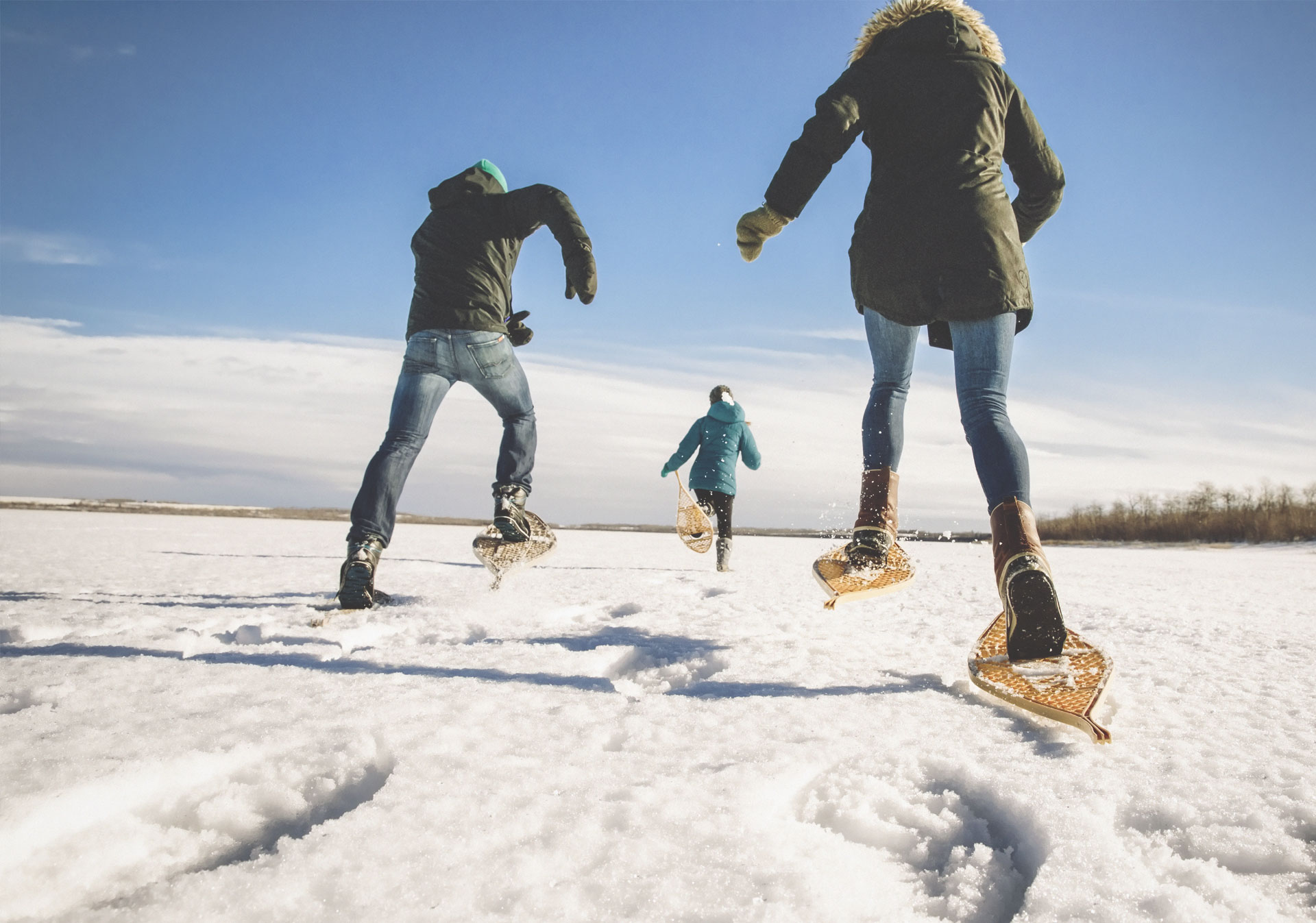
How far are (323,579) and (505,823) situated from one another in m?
3.74

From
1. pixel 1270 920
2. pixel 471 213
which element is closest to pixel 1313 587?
pixel 1270 920

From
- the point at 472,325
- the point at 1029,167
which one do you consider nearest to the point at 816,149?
the point at 1029,167

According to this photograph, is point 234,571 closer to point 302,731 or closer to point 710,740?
point 302,731

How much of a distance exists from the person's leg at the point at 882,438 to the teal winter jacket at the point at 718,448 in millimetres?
4605

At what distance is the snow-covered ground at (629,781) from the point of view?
80 centimetres

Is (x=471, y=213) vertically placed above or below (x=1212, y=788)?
above

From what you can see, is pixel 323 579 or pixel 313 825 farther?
pixel 323 579

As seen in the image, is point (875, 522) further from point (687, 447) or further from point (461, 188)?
point (687, 447)

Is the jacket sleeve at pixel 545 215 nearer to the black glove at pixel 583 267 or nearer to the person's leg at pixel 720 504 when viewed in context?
the black glove at pixel 583 267

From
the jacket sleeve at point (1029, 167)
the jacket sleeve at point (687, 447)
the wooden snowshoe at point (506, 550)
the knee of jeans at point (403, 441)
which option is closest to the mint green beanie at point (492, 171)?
the knee of jeans at point (403, 441)

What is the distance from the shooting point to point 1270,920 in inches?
30.2

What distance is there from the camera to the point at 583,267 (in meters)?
3.17

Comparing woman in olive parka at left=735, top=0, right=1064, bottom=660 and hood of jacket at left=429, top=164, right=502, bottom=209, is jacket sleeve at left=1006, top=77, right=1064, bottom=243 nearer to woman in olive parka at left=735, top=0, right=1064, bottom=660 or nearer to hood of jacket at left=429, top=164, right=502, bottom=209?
woman in olive parka at left=735, top=0, right=1064, bottom=660

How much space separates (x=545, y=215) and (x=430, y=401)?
105 cm
